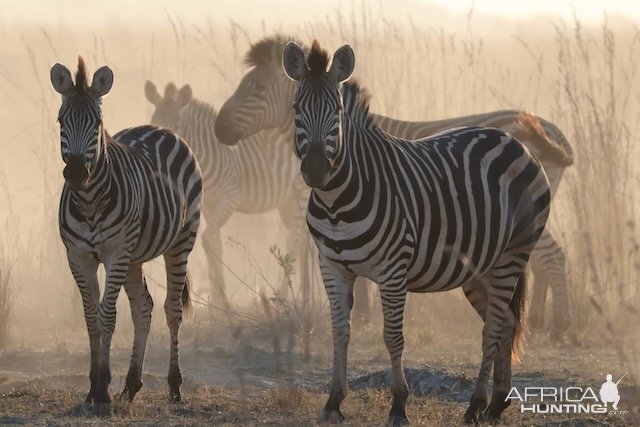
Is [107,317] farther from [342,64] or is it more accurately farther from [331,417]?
[342,64]

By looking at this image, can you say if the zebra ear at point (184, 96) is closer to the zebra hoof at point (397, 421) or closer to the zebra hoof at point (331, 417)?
the zebra hoof at point (331, 417)

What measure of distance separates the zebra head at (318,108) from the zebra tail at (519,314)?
5.20ft

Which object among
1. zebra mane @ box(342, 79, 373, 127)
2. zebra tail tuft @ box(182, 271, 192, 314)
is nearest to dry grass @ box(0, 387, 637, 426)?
zebra tail tuft @ box(182, 271, 192, 314)

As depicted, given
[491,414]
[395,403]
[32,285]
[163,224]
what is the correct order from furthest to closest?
→ [32,285] < [163,224] < [491,414] < [395,403]

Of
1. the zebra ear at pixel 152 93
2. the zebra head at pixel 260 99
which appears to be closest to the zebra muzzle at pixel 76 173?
the zebra head at pixel 260 99

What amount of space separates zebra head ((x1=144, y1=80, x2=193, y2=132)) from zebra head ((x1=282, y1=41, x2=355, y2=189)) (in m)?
8.17

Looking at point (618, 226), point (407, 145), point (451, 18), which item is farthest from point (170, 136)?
point (451, 18)

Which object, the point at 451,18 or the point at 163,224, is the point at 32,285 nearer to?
the point at 163,224

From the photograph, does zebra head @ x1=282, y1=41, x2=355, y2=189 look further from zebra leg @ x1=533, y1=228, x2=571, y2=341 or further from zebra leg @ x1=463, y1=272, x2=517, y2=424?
zebra leg @ x1=533, y1=228, x2=571, y2=341

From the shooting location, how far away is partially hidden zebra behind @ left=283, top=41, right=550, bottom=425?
657 cm

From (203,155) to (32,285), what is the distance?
2427mm

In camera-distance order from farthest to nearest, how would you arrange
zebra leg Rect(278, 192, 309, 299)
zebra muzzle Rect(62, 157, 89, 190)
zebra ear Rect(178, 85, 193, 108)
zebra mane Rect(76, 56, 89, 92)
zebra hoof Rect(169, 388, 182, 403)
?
1. zebra ear Rect(178, 85, 193, 108)
2. zebra leg Rect(278, 192, 309, 299)
3. zebra hoof Rect(169, 388, 182, 403)
4. zebra mane Rect(76, 56, 89, 92)
5. zebra muzzle Rect(62, 157, 89, 190)

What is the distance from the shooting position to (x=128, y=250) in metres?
7.28

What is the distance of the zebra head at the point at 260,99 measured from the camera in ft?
38.6
